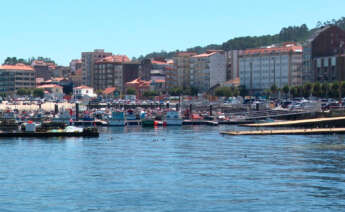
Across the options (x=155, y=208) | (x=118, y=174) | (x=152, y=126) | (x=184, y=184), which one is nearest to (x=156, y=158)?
(x=118, y=174)

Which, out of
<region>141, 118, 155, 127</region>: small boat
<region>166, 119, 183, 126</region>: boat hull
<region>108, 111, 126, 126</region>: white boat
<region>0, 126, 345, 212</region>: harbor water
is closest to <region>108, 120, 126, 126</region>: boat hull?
<region>108, 111, 126, 126</region>: white boat

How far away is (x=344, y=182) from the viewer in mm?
65250

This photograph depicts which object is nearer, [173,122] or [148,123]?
[148,123]

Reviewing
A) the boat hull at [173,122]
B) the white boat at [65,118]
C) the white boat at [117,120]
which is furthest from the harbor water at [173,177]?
the white boat at [65,118]

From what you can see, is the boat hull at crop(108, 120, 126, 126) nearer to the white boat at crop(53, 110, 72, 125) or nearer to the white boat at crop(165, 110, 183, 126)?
the white boat at crop(53, 110, 72, 125)

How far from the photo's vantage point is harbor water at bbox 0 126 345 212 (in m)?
55.7

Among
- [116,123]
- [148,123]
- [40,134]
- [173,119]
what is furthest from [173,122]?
[40,134]

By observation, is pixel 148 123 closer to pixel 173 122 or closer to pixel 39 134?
pixel 173 122

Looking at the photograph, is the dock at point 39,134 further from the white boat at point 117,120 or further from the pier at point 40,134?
the white boat at point 117,120

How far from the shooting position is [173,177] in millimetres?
68625

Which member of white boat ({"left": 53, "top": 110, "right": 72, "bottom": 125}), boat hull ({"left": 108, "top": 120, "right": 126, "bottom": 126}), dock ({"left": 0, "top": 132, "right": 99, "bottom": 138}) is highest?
white boat ({"left": 53, "top": 110, "right": 72, "bottom": 125})

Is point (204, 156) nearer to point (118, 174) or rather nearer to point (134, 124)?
point (118, 174)

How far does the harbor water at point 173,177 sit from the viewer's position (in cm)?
5569

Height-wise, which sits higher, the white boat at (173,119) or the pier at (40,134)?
the white boat at (173,119)
